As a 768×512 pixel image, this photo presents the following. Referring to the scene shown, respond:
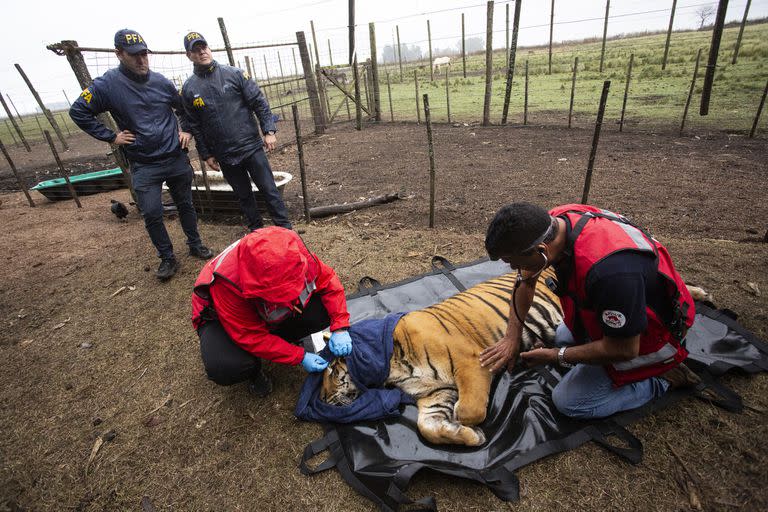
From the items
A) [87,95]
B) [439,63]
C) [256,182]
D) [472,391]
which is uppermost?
[439,63]

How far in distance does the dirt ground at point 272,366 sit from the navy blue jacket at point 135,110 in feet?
5.00

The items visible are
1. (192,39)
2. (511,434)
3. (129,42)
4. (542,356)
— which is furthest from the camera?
(192,39)

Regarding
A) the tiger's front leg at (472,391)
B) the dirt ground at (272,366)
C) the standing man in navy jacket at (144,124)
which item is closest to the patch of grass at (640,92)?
the dirt ground at (272,366)

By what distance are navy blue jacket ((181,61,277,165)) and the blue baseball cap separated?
1.96 ft

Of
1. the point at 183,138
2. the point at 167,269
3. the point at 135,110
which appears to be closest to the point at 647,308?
the point at 167,269

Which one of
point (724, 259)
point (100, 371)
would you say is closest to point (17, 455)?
point (100, 371)

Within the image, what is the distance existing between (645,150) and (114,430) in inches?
389

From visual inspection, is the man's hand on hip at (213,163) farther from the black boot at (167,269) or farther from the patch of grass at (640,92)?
the patch of grass at (640,92)

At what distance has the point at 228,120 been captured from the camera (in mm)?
4781

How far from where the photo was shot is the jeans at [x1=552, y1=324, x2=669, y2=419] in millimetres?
2438

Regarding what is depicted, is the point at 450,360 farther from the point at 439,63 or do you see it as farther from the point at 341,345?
the point at 439,63

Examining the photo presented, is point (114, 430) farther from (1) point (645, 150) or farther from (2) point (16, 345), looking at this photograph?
(1) point (645, 150)

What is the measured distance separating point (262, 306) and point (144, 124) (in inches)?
121

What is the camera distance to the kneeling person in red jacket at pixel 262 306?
2.34 m
